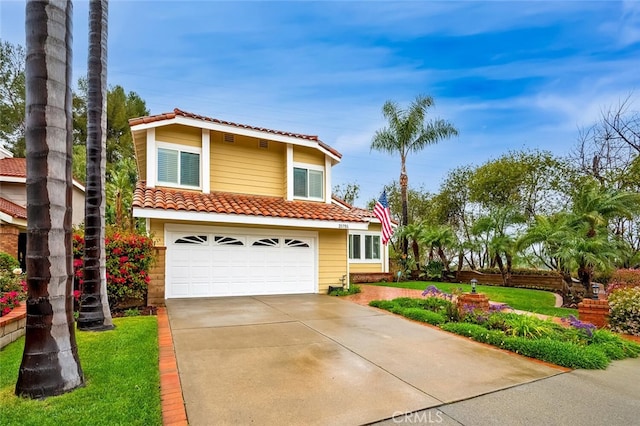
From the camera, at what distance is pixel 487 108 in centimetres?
1862

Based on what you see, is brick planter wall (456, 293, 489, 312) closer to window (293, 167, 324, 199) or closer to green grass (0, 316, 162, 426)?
green grass (0, 316, 162, 426)

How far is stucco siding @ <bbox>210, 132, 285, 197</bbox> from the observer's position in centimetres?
1251

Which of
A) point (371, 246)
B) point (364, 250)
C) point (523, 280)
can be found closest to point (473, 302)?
point (523, 280)

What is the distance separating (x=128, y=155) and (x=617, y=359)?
30.8 metres

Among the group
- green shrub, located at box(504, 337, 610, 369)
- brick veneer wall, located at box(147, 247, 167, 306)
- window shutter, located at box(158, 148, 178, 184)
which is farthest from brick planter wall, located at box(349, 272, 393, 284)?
green shrub, located at box(504, 337, 610, 369)

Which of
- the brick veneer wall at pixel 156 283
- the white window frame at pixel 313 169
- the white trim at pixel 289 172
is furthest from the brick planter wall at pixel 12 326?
the white window frame at pixel 313 169

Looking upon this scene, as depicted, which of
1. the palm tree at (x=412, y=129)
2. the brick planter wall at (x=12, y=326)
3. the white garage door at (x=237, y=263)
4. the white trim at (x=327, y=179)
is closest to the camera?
the brick planter wall at (x=12, y=326)

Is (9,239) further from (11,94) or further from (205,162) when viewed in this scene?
(11,94)

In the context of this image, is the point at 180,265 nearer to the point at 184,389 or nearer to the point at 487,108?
the point at 184,389

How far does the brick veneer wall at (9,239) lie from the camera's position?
1316 centimetres

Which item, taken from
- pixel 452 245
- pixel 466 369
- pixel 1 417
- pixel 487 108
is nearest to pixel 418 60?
pixel 487 108

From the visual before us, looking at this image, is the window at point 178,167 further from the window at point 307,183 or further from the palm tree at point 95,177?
the palm tree at point 95,177

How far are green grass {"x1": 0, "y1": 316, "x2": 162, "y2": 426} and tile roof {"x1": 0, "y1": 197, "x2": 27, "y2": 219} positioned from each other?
1032 cm

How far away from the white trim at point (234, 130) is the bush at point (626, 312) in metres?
9.68
